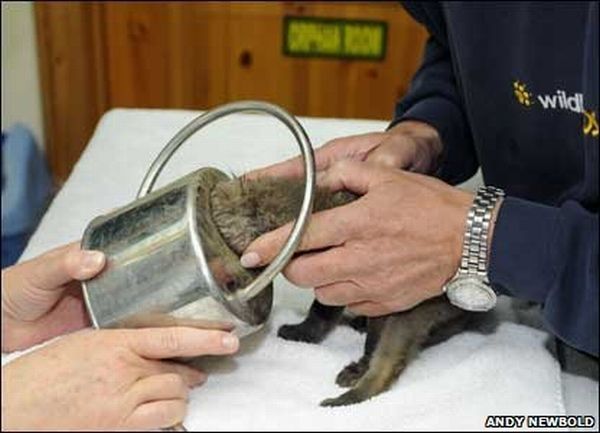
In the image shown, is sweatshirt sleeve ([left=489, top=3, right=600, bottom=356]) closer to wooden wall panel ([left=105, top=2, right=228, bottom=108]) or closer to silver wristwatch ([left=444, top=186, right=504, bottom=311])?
silver wristwatch ([left=444, top=186, right=504, bottom=311])

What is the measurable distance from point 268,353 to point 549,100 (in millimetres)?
379

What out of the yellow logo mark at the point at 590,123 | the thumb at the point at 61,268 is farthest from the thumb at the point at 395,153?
the thumb at the point at 61,268

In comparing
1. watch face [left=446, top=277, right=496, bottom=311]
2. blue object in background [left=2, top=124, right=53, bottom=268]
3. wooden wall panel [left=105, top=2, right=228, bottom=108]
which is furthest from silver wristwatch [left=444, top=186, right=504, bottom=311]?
wooden wall panel [left=105, top=2, right=228, bottom=108]

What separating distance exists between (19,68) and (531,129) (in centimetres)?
153

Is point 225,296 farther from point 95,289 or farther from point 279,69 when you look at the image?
point 279,69

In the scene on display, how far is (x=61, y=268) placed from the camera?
828mm

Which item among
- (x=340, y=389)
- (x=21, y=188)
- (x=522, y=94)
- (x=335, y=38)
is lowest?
(x=21, y=188)

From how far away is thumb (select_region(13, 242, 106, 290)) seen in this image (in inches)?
31.3

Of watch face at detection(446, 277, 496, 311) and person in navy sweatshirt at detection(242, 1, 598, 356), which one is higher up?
person in navy sweatshirt at detection(242, 1, 598, 356)

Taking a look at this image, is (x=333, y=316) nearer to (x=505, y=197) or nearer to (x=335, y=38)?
(x=505, y=197)

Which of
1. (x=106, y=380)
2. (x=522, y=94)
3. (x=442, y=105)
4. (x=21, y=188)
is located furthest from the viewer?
(x=21, y=188)

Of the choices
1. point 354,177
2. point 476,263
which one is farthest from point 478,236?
point 354,177

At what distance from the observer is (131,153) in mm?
1352

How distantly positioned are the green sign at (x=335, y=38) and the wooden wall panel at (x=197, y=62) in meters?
0.02
